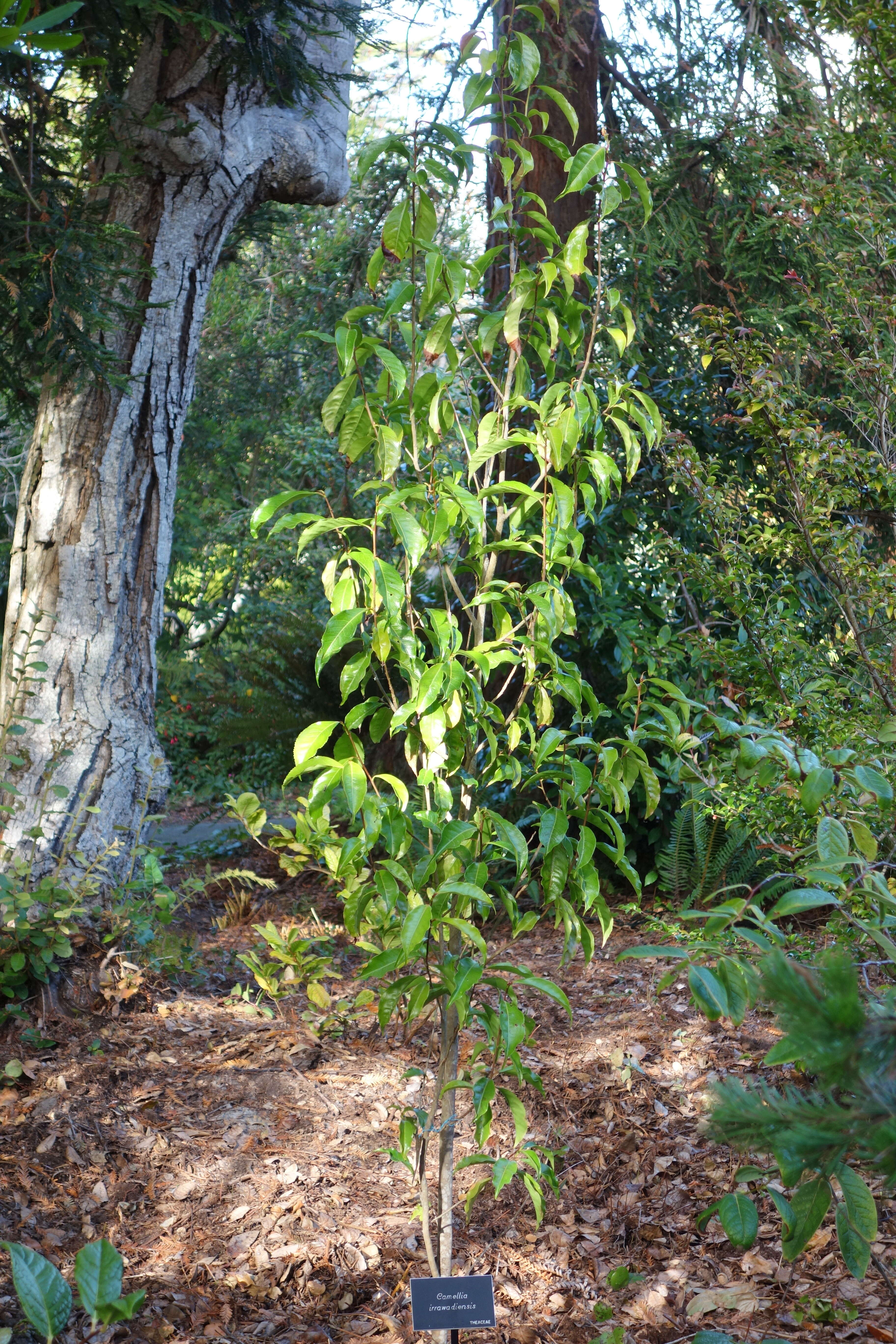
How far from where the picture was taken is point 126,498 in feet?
11.2

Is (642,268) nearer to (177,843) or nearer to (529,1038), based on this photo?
(529,1038)

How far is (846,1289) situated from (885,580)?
60.2 inches

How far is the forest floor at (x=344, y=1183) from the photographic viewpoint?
187 cm

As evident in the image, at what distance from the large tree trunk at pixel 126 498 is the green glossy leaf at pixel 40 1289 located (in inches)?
94.7

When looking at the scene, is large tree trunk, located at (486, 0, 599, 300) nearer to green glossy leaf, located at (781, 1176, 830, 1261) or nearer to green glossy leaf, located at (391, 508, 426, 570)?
green glossy leaf, located at (391, 508, 426, 570)

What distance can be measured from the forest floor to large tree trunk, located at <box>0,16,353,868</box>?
0.62 metres

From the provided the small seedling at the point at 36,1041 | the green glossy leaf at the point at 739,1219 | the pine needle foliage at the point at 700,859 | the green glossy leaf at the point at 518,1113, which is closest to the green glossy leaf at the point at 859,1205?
the green glossy leaf at the point at 739,1219

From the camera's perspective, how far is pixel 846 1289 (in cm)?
187

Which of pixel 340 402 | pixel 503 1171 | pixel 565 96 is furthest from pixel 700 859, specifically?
pixel 565 96

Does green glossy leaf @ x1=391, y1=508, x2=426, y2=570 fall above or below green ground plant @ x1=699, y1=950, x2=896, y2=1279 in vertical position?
above

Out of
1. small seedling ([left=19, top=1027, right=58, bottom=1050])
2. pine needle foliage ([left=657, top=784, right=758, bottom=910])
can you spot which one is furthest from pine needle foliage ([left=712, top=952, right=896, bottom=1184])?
pine needle foliage ([left=657, top=784, right=758, bottom=910])

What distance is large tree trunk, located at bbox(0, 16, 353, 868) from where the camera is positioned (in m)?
3.22

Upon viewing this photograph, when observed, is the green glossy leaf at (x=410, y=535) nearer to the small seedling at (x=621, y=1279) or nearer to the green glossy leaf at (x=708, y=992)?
the green glossy leaf at (x=708, y=992)

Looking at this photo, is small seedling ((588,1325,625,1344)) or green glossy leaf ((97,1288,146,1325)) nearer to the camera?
green glossy leaf ((97,1288,146,1325))
